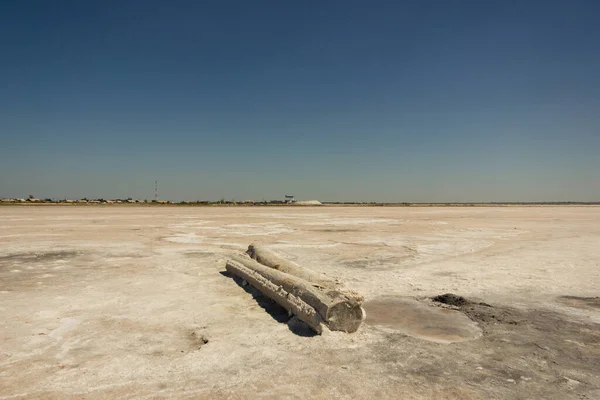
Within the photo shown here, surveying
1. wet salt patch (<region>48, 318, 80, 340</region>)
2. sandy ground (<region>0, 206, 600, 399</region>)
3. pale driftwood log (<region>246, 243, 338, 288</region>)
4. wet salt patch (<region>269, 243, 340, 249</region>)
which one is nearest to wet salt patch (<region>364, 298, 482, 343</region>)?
sandy ground (<region>0, 206, 600, 399</region>)

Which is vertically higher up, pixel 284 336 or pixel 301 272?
pixel 301 272

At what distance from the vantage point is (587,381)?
3.27 m

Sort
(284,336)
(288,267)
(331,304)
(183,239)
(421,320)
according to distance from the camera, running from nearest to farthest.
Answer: (284,336)
(331,304)
(421,320)
(288,267)
(183,239)

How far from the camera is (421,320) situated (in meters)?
4.97

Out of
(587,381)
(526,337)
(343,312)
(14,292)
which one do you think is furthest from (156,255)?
(587,381)

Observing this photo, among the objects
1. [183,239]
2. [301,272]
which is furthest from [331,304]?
[183,239]

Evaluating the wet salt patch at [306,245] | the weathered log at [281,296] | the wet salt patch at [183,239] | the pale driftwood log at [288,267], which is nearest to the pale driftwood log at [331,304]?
the weathered log at [281,296]

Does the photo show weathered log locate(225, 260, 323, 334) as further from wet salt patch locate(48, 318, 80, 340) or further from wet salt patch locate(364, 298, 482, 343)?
wet salt patch locate(48, 318, 80, 340)

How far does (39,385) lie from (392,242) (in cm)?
1143

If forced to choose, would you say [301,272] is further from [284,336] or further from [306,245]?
[306,245]

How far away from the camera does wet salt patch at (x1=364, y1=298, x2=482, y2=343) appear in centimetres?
444

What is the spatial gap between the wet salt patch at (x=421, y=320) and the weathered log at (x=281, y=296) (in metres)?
0.78

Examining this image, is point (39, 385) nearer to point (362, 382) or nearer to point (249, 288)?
point (362, 382)

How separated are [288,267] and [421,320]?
8.48 ft
